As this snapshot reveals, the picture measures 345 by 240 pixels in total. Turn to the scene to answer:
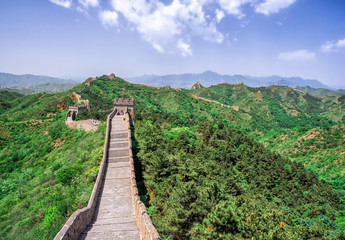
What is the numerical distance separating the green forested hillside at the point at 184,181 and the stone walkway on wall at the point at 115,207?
114cm

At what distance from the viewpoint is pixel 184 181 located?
15.3 metres

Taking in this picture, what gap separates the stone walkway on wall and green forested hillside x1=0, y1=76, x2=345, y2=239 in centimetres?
114

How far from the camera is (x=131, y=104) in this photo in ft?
94.0

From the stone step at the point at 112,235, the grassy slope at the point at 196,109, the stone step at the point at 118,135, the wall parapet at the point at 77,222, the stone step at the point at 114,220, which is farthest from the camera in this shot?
the grassy slope at the point at 196,109

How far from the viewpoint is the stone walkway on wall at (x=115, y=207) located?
319 inches

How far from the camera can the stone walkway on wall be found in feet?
26.6

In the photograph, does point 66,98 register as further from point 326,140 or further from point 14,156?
point 326,140

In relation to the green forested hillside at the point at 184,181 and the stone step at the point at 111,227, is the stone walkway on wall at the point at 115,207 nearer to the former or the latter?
the stone step at the point at 111,227

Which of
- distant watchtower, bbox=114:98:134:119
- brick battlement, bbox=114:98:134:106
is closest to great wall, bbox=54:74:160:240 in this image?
distant watchtower, bbox=114:98:134:119

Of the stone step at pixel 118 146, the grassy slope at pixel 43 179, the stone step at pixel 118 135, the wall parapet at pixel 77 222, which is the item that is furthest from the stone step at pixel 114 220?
the stone step at pixel 118 135

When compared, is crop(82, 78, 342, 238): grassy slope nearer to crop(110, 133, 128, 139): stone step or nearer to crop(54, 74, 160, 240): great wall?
crop(110, 133, 128, 139): stone step

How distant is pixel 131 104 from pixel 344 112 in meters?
111

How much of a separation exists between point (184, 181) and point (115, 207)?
6579 mm

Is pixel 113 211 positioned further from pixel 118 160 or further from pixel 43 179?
pixel 43 179
